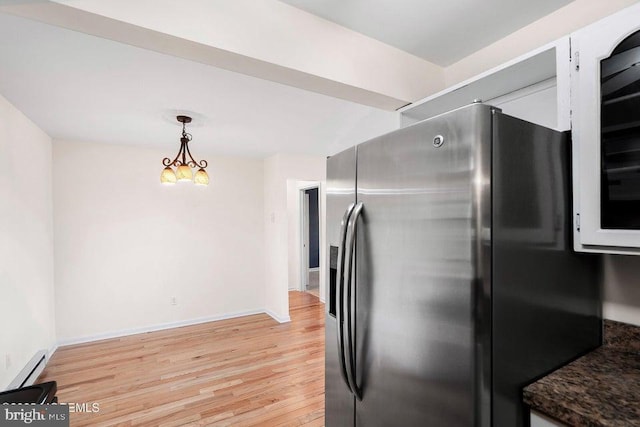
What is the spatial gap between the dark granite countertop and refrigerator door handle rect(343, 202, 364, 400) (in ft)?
1.94

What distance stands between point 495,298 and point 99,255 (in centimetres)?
440

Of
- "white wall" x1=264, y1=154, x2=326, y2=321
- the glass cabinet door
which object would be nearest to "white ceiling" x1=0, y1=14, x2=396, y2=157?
"white wall" x1=264, y1=154, x2=326, y2=321

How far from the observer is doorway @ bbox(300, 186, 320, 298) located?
607 centimetres

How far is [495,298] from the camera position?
84 centimetres

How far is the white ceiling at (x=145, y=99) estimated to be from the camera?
1685mm

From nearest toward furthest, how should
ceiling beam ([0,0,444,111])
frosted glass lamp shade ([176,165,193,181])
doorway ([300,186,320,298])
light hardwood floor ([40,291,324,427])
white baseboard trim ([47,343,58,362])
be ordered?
ceiling beam ([0,0,444,111]) → light hardwood floor ([40,291,324,427]) → frosted glass lamp shade ([176,165,193,181]) → white baseboard trim ([47,343,58,362]) → doorway ([300,186,320,298])

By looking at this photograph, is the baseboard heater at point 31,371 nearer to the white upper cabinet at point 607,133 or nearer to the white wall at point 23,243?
the white wall at point 23,243

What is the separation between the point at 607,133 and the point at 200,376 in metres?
3.33

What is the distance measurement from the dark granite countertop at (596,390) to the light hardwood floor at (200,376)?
5.58 ft

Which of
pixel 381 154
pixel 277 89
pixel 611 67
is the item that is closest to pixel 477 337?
pixel 381 154

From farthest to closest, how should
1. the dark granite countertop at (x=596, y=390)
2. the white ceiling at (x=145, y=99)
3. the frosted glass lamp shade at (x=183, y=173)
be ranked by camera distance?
the frosted glass lamp shade at (x=183, y=173) → the white ceiling at (x=145, y=99) → the dark granite countertop at (x=596, y=390)

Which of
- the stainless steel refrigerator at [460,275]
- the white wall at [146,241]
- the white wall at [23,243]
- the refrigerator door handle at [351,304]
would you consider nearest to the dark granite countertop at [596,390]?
the stainless steel refrigerator at [460,275]

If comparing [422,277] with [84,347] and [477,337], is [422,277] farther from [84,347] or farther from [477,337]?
[84,347]

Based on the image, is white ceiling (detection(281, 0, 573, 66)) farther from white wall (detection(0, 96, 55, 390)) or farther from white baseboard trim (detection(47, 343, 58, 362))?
white baseboard trim (detection(47, 343, 58, 362))
